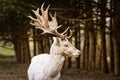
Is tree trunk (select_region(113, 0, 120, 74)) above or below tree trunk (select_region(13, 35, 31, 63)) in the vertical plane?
above

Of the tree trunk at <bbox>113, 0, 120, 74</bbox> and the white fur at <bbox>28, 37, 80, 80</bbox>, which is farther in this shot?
the tree trunk at <bbox>113, 0, 120, 74</bbox>

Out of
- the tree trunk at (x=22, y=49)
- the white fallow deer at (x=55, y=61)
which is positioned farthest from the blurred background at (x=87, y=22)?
the white fallow deer at (x=55, y=61)

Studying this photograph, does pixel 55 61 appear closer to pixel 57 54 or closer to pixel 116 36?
pixel 57 54

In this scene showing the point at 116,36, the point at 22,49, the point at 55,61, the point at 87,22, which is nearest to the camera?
the point at 55,61

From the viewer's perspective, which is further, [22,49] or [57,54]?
[22,49]

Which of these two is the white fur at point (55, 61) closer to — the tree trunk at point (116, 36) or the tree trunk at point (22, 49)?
the tree trunk at point (116, 36)

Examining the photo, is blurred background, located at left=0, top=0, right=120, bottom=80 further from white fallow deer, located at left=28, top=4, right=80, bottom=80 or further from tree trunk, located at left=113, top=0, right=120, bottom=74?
white fallow deer, located at left=28, top=4, right=80, bottom=80

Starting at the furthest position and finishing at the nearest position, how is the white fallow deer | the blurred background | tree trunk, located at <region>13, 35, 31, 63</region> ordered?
1. tree trunk, located at <region>13, 35, 31, 63</region>
2. the blurred background
3. the white fallow deer

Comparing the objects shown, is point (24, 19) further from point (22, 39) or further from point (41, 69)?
point (41, 69)

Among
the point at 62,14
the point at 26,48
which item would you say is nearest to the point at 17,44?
the point at 26,48

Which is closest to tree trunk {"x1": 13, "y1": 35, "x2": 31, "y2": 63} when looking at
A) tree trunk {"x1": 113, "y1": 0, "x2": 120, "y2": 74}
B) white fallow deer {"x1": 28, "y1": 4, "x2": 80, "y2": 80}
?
tree trunk {"x1": 113, "y1": 0, "x2": 120, "y2": 74}

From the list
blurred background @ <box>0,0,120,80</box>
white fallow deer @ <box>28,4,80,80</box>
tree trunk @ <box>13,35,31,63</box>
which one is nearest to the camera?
white fallow deer @ <box>28,4,80,80</box>

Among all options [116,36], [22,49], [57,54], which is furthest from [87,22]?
[22,49]

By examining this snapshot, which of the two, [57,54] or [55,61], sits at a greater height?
[57,54]
